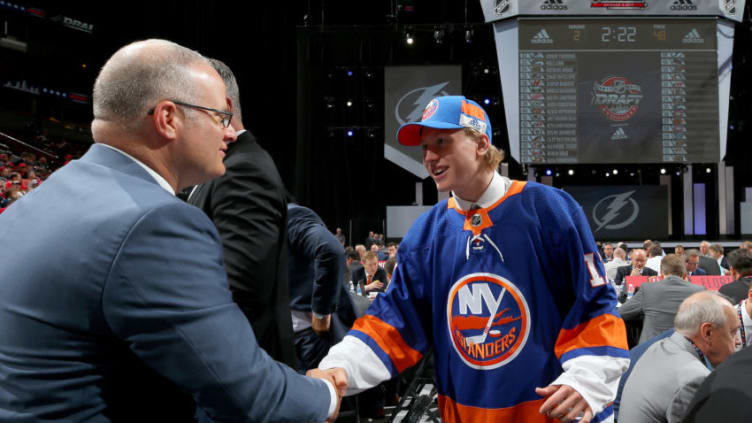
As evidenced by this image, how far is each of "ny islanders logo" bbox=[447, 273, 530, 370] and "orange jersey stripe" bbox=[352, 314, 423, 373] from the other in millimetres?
160

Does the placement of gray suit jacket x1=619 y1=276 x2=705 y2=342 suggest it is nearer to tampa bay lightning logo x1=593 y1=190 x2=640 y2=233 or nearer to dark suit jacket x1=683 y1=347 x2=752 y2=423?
dark suit jacket x1=683 y1=347 x2=752 y2=423

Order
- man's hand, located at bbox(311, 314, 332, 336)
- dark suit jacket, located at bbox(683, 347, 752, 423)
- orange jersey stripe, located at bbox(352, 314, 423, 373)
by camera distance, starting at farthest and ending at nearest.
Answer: man's hand, located at bbox(311, 314, 332, 336)
orange jersey stripe, located at bbox(352, 314, 423, 373)
dark suit jacket, located at bbox(683, 347, 752, 423)

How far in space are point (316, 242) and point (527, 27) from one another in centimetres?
658

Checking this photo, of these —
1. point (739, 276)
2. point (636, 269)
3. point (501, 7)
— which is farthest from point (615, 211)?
point (739, 276)

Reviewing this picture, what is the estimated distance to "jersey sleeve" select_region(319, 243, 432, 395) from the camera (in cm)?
180

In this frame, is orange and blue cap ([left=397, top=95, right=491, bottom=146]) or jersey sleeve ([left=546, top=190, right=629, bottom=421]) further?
orange and blue cap ([left=397, top=95, right=491, bottom=146])

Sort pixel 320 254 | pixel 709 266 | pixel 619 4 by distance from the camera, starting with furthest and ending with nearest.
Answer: pixel 619 4 < pixel 709 266 < pixel 320 254

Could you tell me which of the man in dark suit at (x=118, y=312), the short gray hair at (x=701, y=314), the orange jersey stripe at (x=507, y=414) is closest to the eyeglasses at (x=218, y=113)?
the man in dark suit at (x=118, y=312)

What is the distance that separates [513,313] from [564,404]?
11.4 inches

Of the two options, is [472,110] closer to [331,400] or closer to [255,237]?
[255,237]

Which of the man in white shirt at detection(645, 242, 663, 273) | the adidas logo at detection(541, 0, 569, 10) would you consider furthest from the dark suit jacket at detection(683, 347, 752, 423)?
the adidas logo at detection(541, 0, 569, 10)

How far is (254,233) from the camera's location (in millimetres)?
1971

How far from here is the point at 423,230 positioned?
1987mm

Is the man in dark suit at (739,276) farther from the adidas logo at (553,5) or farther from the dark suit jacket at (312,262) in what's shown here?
the adidas logo at (553,5)
